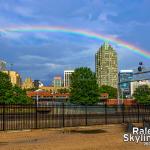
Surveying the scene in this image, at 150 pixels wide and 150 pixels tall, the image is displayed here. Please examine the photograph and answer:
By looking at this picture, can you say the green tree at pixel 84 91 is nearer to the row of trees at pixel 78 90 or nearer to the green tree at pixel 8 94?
the row of trees at pixel 78 90

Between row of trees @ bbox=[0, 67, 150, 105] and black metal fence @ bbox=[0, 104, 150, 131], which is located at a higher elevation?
row of trees @ bbox=[0, 67, 150, 105]

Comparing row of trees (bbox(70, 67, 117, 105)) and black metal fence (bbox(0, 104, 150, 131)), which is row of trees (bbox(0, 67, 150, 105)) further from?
black metal fence (bbox(0, 104, 150, 131))

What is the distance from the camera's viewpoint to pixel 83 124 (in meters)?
33.3

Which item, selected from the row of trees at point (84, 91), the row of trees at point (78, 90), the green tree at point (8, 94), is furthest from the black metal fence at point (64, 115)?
the row of trees at point (84, 91)

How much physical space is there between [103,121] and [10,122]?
9.34 meters

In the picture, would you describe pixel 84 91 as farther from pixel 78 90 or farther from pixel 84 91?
pixel 78 90

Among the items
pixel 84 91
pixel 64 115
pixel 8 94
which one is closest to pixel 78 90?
pixel 84 91

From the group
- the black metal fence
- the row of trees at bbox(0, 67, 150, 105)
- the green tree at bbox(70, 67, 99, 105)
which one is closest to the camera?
the black metal fence

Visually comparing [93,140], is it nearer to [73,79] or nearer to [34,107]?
[34,107]

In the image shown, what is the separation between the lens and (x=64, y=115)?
32.9m

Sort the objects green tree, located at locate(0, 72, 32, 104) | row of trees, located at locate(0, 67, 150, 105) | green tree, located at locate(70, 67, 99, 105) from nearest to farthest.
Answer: green tree, located at locate(0, 72, 32, 104), row of trees, located at locate(0, 67, 150, 105), green tree, located at locate(70, 67, 99, 105)

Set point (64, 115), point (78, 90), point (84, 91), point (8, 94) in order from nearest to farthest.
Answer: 1. point (64, 115)
2. point (8, 94)
3. point (84, 91)
4. point (78, 90)

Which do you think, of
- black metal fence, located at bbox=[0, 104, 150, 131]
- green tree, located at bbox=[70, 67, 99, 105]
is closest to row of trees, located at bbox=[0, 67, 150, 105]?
green tree, located at bbox=[70, 67, 99, 105]

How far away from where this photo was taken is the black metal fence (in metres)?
28.9
